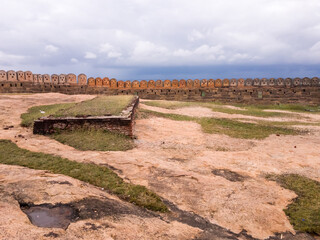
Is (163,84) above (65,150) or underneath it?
above

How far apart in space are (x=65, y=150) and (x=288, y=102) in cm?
1901

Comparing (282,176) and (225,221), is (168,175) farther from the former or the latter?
(282,176)

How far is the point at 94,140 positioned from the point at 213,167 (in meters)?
3.20

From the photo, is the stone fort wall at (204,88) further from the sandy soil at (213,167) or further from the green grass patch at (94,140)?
the green grass patch at (94,140)

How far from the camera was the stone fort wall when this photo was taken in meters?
19.1

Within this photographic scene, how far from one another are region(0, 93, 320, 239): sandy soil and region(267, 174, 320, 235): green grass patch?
120 mm

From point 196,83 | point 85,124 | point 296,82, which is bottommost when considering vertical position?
point 85,124

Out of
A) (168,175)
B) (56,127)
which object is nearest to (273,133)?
(168,175)

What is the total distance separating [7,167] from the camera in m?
4.18

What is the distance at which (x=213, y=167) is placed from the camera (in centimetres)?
509

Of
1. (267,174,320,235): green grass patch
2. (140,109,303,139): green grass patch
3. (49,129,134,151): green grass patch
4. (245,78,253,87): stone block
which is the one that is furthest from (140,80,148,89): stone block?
(267,174,320,235): green grass patch

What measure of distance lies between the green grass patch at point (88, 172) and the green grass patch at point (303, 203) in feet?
5.94

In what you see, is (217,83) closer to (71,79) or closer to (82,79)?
(82,79)

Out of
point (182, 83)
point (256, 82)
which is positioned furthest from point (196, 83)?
point (256, 82)
